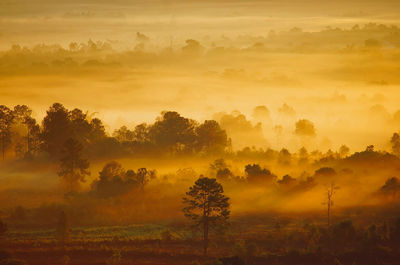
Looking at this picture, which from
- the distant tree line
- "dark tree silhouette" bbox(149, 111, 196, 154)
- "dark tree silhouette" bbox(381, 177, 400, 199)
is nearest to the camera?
"dark tree silhouette" bbox(381, 177, 400, 199)

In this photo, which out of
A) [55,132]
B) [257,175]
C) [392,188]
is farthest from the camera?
[55,132]

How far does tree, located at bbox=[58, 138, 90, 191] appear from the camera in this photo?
3430 inches

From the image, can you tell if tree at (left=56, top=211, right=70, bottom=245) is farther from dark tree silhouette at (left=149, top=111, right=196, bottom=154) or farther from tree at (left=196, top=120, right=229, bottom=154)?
tree at (left=196, top=120, right=229, bottom=154)

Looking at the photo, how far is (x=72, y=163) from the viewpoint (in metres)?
87.2

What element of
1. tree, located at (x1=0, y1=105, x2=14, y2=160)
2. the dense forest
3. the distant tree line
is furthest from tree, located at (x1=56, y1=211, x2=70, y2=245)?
tree, located at (x1=0, y1=105, x2=14, y2=160)

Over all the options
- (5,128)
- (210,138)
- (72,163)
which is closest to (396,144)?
(210,138)

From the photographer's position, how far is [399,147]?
11794cm

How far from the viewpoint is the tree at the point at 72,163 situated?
286ft

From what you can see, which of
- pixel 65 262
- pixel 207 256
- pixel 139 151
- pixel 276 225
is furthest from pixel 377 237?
pixel 139 151

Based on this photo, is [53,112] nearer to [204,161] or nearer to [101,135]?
[101,135]

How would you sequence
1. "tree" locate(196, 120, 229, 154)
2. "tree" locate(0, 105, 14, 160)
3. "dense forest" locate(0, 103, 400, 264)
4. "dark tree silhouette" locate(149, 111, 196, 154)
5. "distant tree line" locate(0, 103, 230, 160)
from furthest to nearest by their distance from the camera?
"dark tree silhouette" locate(149, 111, 196, 154) < "tree" locate(196, 120, 229, 154) < "tree" locate(0, 105, 14, 160) < "distant tree line" locate(0, 103, 230, 160) < "dense forest" locate(0, 103, 400, 264)

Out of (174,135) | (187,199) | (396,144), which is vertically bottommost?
(187,199)

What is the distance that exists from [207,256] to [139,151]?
46159 millimetres

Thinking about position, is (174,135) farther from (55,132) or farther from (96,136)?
(55,132)
